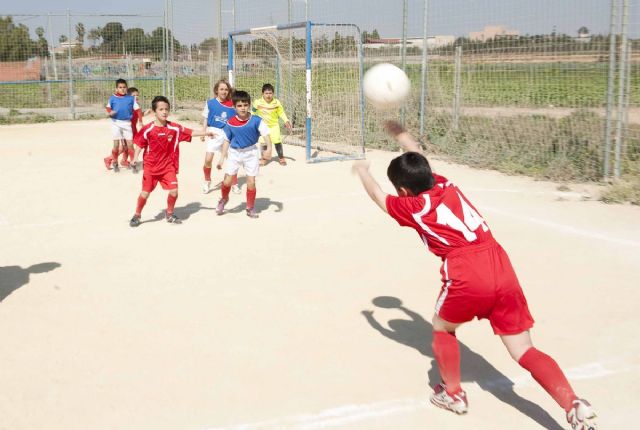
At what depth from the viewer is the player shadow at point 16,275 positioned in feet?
18.9

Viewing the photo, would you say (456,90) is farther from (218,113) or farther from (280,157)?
(218,113)

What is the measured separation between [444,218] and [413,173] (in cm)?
28

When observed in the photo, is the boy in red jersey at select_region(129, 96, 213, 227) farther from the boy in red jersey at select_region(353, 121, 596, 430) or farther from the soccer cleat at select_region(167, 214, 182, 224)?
the boy in red jersey at select_region(353, 121, 596, 430)

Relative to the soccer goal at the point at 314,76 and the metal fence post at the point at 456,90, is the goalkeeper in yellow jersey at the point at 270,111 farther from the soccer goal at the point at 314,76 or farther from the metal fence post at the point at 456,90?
the metal fence post at the point at 456,90

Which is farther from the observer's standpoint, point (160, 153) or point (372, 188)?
point (160, 153)

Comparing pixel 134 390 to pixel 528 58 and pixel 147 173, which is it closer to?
pixel 147 173

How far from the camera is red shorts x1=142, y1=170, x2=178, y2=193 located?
8141mm

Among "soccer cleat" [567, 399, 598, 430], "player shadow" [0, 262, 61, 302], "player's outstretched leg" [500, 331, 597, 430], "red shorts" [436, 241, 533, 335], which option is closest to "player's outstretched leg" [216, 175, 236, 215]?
"player shadow" [0, 262, 61, 302]

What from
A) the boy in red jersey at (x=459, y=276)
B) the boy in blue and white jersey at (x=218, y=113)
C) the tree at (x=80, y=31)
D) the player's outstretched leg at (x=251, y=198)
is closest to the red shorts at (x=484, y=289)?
the boy in red jersey at (x=459, y=276)

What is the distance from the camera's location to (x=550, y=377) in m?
3.37

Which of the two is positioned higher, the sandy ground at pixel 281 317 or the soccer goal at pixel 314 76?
the soccer goal at pixel 314 76

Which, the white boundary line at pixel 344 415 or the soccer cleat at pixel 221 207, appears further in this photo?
the soccer cleat at pixel 221 207

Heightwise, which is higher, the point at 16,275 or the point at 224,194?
the point at 224,194

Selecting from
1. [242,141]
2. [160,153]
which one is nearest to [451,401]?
[160,153]
